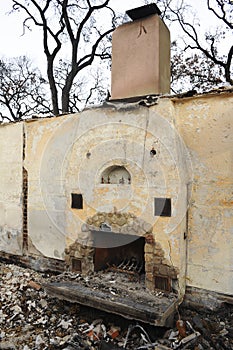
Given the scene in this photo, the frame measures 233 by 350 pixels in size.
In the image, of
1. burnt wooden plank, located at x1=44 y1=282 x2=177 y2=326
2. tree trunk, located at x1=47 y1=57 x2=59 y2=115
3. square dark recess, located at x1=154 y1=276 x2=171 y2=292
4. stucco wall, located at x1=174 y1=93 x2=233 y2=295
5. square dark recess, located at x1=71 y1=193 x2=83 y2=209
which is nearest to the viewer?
burnt wooden plank, located at x1=44 y1=282 x2=177 y2=326

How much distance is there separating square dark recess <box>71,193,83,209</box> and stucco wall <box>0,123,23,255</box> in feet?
5.70

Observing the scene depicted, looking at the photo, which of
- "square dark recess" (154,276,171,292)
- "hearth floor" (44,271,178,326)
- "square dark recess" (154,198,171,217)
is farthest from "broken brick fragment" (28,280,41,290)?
"square dark recess" (154,198,171,217)

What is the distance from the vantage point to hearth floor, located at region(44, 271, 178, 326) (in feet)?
11.9

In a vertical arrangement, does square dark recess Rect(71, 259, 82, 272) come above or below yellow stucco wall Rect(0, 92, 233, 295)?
below

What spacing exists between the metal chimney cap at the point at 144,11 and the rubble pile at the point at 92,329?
4733mm

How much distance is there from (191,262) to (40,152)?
11.8ft

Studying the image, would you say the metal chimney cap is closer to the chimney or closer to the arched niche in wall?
the chimney

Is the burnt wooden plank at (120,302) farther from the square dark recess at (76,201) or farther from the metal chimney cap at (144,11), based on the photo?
the metal chimney cap at (144,11)

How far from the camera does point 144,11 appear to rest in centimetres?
511

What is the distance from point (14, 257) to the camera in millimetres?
6320

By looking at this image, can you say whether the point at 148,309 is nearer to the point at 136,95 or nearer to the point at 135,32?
the point at 136,95

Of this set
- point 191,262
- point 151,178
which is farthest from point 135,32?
point 191,262

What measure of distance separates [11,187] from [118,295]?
359 centimetres

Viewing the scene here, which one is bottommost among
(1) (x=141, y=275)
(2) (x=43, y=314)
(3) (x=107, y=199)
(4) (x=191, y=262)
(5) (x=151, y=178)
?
(2) (x=43, y=314)
